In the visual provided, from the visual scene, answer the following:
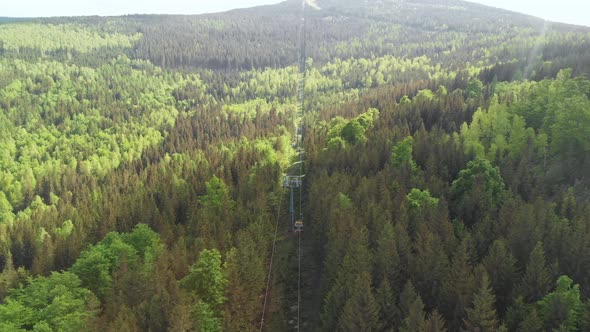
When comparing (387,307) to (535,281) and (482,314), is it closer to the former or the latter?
(482,314)

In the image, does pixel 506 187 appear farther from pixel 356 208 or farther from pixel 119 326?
pixel 119 326

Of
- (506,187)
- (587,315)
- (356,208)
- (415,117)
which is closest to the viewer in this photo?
(587,315)

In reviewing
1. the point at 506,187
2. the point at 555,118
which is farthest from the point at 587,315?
the point at 555,118

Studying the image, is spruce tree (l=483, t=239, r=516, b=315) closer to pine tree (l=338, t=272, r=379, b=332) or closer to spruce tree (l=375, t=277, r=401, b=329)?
spruce tree (l=375, t=277, r=401, b=329)

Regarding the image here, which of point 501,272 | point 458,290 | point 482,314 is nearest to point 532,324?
point 482,314

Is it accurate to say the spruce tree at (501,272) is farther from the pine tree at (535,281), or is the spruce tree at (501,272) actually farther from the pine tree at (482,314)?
the pine tree at (482,314)

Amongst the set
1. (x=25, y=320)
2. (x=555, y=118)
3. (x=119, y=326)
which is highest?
(x=555, y=118)
